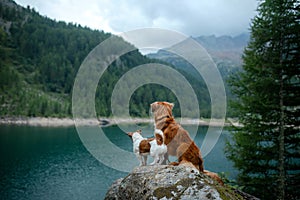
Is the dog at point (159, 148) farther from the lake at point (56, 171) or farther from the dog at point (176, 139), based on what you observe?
the lake at point (56, 171)

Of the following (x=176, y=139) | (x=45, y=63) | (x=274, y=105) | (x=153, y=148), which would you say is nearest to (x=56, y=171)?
(x=274, y=105)

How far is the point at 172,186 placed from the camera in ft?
10.4

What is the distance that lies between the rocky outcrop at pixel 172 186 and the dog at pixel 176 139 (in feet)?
2.11

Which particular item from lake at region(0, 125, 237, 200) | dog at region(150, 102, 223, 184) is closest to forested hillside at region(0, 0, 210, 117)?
lake at region(0, 125, 237, 200)

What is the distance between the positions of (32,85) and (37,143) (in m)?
86.2

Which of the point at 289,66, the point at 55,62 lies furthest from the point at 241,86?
the point at 55,62

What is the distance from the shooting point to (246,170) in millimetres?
11102

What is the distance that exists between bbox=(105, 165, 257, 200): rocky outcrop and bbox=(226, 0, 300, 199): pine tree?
7725 millimetres

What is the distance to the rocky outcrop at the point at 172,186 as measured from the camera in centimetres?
301

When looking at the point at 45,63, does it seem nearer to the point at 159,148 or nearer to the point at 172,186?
the point at 159,148

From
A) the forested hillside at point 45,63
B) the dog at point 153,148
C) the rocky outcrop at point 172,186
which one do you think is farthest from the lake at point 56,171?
the forested hillside at point 45,63

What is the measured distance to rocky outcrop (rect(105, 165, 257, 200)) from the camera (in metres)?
3.01

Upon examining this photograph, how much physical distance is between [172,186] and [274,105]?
833cm

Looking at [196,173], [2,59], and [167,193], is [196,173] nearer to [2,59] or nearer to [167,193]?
[167,193]
